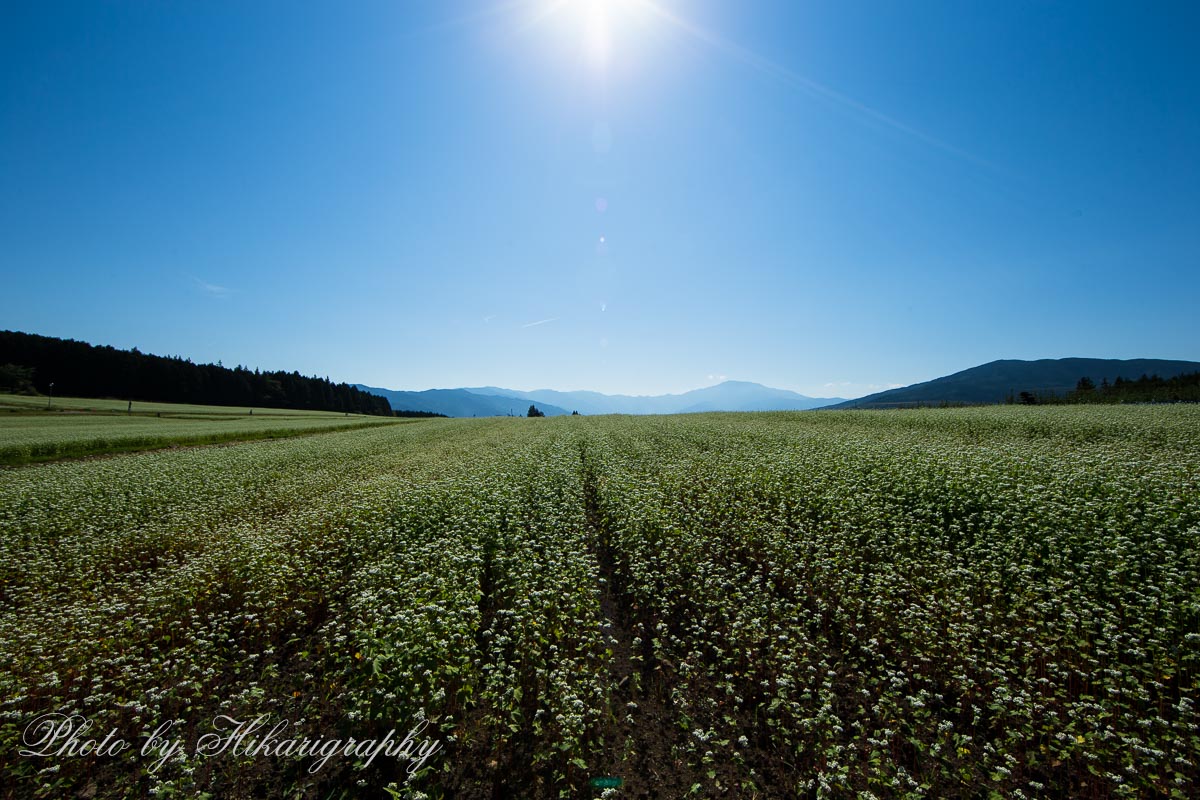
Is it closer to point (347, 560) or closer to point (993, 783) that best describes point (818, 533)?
point (993, 783)

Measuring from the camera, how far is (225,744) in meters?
5.66

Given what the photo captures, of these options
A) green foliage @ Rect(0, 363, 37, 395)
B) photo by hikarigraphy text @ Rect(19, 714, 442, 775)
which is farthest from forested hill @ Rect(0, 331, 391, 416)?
photo by hikarigraphy text @ Rect(19, 714, 442, 775)

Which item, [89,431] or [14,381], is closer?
[89,431]

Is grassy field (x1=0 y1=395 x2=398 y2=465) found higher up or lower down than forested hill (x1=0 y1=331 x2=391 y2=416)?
lower down

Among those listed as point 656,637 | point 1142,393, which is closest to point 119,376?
point 656,637

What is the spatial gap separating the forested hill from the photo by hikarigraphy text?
420 ft

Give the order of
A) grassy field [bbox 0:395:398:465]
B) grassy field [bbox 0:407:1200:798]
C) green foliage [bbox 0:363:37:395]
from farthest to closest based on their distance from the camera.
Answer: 1. green foliage [bbox 0:363:37:395]
2. grassy field [bbox 0:395:398:465]
3. grassy field [bbox 0:407:1200:798]

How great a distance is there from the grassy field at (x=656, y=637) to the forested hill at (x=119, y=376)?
125m

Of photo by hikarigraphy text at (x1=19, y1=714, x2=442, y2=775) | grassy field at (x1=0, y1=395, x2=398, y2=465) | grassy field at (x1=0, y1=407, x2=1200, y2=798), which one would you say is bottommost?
photo by hikarigraphy text at (x1=19, y1=714, x2=442, y2=775)

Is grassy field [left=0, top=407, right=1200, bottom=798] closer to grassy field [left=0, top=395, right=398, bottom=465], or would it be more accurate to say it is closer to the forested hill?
grassy field [left=0, top=395, right=398, bottom=465]

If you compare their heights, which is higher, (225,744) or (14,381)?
(14,381)

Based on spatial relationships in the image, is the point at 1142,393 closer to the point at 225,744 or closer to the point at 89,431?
the point at 225,744

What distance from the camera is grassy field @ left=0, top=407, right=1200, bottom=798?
5.17m

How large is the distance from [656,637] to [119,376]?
481 ft
